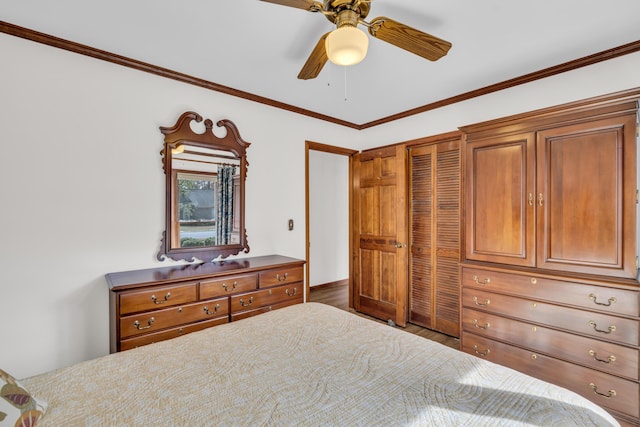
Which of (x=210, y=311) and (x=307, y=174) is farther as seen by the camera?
(x=307, y=174)

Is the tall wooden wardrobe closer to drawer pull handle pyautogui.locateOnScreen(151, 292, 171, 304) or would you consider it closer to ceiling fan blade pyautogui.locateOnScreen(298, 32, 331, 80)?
ceiling fan blade pyautogui.locateOnScreen(298, 32, 331, 80)

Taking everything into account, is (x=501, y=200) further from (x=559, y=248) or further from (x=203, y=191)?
(x=203, y=191)

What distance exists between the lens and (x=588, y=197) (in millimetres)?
2002

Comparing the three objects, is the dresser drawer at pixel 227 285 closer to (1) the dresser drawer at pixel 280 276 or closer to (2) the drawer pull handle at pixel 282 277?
(1) the dresser drawer at pixel 280 276

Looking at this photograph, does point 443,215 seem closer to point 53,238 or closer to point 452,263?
point 452,263

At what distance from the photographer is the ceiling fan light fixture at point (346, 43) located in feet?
4.43

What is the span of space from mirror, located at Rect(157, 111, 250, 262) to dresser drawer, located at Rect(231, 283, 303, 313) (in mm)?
564

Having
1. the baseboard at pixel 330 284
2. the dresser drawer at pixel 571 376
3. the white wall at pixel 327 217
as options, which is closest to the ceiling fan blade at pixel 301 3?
the dresser drawer at pixel 571 376

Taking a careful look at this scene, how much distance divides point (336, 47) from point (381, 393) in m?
1.44

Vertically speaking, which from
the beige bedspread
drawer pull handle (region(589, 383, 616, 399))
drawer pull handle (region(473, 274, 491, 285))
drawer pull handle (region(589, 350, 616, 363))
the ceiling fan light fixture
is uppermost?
the ceiling fan light fixture

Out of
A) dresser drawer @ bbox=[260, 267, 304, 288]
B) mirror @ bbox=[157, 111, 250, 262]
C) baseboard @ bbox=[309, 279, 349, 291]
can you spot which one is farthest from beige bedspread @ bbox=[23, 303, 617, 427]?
baseboard @ bbox=[309, 279, 349, 291]

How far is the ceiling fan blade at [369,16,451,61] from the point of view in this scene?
1502 millimetres

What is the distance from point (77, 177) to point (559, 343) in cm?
362

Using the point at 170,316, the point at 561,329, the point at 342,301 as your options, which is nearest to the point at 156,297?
the point at 170,316
